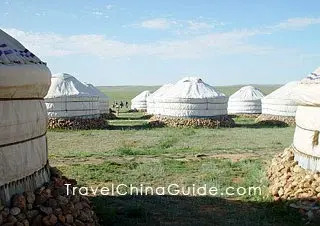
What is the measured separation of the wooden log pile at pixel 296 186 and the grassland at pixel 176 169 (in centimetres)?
13

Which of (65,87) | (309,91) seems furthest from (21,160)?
(65,87)

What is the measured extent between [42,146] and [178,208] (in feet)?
5.70

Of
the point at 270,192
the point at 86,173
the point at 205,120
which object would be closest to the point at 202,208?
the point at 270,192

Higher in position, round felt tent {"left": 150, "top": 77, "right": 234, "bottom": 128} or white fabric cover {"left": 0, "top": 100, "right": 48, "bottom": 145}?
white fabric cover {"left": 0, "top": 100, "right": 48, "bottom": 145}

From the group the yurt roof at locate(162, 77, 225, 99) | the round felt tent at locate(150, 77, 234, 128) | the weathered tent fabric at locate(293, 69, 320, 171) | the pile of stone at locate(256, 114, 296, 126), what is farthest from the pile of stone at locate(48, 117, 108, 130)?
the weathered tent fabric at locate(293, 69, 320, 171)

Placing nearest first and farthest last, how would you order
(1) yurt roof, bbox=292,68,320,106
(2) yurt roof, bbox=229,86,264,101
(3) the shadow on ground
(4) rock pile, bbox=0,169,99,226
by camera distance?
(4) rock pile, bbox=0,169,99,226
(3) the shadow on ground
(1) yurt roof, bbox=292,68,320,106
(2) yurt roof, bbox=229,86,264,101

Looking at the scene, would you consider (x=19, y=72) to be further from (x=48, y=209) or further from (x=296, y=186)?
(x=296, y=186)

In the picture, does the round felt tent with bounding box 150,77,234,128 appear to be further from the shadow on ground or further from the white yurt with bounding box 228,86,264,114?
the shadow on ground

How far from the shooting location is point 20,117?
13.9 feet

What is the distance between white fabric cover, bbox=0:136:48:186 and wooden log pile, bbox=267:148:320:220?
2.70m

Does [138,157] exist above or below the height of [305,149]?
below

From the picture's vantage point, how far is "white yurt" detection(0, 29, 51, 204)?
4.06 m

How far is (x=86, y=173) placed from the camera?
7758mm

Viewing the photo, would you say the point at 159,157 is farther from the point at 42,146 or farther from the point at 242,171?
the point at 42,146
